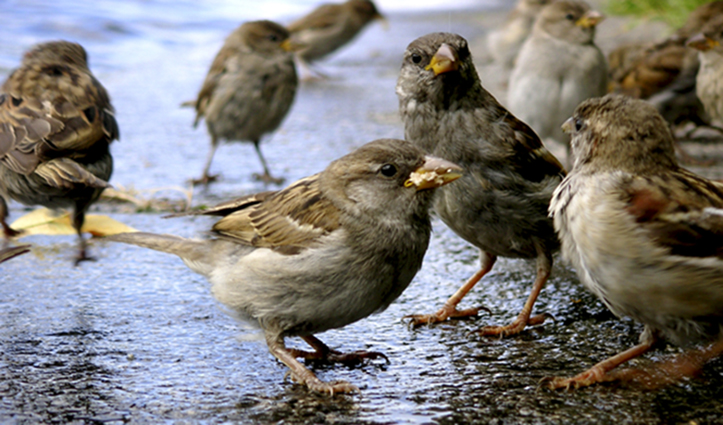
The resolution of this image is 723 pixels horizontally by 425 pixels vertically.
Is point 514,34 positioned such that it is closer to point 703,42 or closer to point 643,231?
point 703,42

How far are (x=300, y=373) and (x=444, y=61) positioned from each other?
1.58m

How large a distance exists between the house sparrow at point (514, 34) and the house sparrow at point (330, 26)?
2.82 meters

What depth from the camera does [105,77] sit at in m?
10.1

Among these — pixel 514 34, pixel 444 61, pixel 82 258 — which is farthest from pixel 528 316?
pixel 514 34

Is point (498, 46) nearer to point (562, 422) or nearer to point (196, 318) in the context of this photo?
point (196, 318)

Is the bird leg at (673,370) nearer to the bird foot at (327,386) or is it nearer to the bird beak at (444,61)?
the bird foot at (327,386)

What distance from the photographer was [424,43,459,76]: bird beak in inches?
149

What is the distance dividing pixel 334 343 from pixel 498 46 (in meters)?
7.94

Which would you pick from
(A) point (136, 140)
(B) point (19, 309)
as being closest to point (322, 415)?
(B) point (19, 309)

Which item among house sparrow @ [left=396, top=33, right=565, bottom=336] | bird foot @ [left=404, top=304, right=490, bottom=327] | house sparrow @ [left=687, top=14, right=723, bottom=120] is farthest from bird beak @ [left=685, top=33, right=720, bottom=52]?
bird foot @ [left=404, top=304, right=490, bottom=327]

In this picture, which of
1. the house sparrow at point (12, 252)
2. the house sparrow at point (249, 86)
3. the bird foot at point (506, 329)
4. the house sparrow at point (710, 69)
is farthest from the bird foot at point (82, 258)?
the house sparrow at point (710, 69)

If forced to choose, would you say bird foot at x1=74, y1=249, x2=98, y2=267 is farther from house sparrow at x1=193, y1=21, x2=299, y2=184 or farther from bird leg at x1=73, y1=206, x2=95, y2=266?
house sparrow at x1=193, y1=21, x2=299, y2=184

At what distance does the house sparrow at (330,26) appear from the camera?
42.3 ft

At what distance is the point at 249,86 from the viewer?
7129mm
